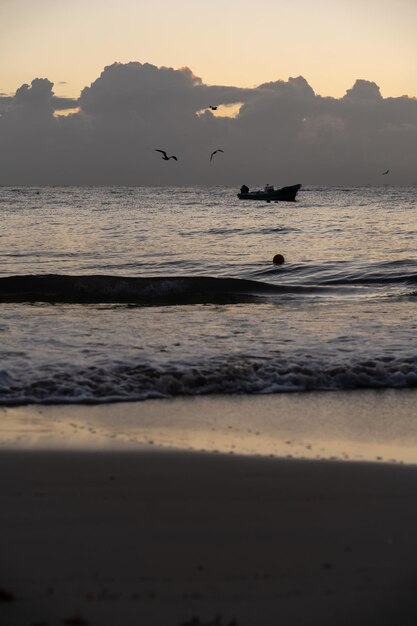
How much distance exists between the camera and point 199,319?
1195cm

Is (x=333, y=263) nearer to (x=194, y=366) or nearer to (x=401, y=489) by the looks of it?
(x=194, y=366)

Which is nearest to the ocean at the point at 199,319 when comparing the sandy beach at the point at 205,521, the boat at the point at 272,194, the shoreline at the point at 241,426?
the shoreline at the point at 241,426

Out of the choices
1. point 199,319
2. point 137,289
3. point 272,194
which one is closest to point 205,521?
point 199,319

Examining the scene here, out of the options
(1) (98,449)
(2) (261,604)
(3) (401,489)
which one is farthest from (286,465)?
(2) (261,604)

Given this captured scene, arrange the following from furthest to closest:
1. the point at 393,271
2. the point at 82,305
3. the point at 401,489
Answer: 1. the point at 393,271
2. the point at 82,305
3. the point at 401,489

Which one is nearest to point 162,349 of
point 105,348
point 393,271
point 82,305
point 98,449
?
point 105,348

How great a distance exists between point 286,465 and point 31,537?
6.20ft

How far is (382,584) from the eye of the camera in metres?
3.46

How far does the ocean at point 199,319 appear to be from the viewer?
763 centimetres

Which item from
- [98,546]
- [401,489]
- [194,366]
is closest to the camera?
[98,546]

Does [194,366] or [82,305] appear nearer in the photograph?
[194,366]

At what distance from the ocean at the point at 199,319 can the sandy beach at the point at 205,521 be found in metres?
1.27

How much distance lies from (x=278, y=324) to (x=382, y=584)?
7.96 meters

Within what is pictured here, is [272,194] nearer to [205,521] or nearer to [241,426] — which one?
[241,426]
